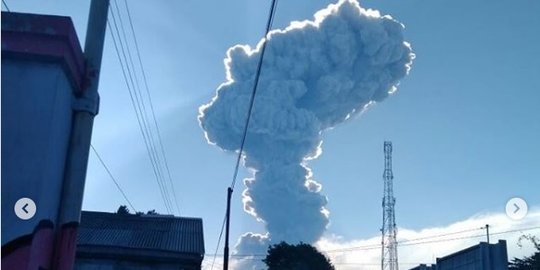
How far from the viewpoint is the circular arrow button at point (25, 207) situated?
20.0 ft

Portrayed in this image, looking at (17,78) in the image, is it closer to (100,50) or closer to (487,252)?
(100,50)

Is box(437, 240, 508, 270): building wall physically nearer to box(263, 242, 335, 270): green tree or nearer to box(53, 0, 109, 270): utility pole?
box(53, 0, 109, 270): utility pole

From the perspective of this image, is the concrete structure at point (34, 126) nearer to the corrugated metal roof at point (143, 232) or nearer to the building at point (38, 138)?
the building at point (38, 138)

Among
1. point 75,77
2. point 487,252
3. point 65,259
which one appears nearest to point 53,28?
point 75,77

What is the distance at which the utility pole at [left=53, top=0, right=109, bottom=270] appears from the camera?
6504 mm

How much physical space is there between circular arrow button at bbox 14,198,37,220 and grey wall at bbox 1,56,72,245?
0.13ft

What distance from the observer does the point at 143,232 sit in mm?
25422

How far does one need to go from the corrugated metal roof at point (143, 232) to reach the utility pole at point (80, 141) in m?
15.3

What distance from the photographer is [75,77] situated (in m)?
6.79

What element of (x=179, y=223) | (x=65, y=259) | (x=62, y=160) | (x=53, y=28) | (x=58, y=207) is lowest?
(x=65, y=259)

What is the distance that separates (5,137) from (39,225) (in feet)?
3.13

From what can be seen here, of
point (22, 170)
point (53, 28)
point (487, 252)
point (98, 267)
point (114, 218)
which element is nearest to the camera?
point (22, 170)

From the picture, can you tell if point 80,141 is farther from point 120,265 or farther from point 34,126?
point 120,265

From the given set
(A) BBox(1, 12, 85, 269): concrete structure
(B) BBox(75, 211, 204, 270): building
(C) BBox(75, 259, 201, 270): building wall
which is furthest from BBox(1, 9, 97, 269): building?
(C) BBox(75, 259, 201, 270): building wall
